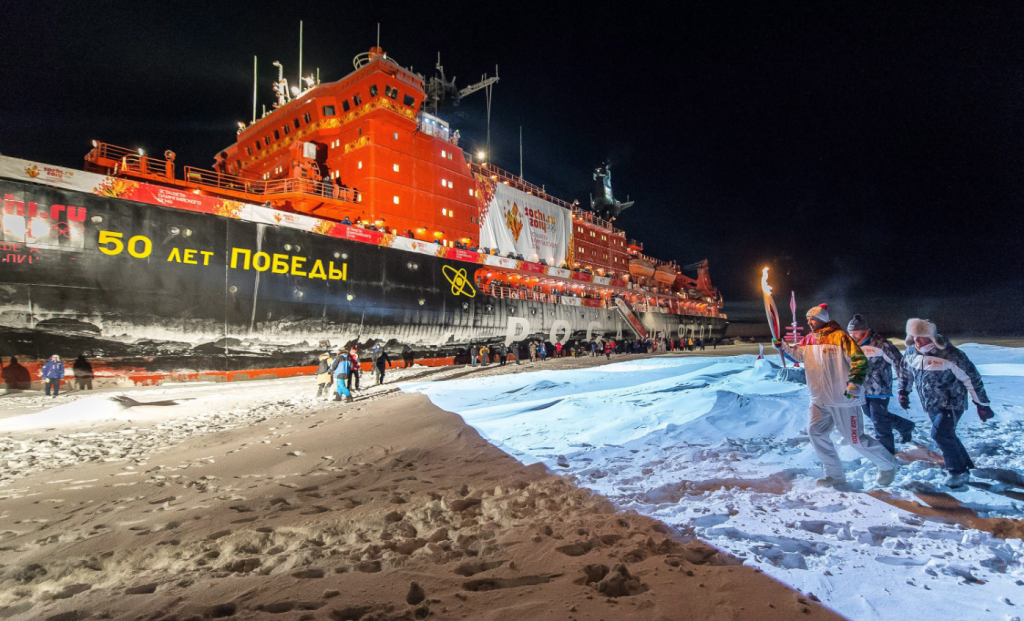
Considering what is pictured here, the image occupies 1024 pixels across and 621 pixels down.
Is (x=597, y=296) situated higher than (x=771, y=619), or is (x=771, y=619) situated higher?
(x=597, y=296)

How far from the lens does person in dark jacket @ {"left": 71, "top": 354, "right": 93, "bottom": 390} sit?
10547 mm

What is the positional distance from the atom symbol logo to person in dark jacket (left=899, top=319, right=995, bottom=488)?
1621 cm

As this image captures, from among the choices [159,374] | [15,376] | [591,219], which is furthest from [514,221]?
[15,376]

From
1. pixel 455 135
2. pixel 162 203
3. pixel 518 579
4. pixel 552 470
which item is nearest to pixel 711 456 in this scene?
pixel 552 470

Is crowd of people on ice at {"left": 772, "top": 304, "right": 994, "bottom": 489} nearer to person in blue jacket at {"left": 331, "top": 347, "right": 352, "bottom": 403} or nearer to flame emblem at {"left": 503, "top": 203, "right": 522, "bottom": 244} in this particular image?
person in blue jacket at {"left": 331, "top": 347, "right": 352, "bottom": 403}

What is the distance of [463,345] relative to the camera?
1931cm

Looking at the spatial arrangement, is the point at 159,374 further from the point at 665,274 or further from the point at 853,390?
the point at 665,274

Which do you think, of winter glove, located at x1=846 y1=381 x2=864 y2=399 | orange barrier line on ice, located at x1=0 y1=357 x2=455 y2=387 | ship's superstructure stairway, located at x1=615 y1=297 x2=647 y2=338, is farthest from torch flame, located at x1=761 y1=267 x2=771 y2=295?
ship's superstructure stairway, located at x1=615 y1=297 x2=647 y2=338

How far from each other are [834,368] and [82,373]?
16.2 meters

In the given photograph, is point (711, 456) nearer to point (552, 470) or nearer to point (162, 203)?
point (552, 470)

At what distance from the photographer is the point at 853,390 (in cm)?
362

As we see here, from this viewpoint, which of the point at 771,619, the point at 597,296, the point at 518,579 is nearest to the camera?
the point at 771,619

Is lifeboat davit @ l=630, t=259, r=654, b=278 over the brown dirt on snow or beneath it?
over

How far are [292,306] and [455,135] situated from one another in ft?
42.7
